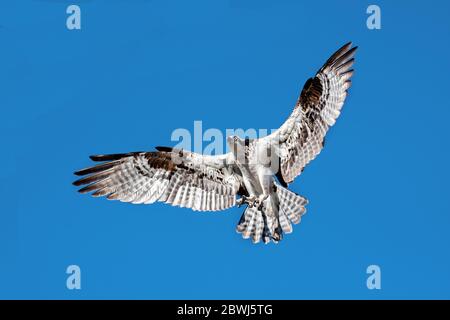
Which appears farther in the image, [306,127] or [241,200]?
[241,200]

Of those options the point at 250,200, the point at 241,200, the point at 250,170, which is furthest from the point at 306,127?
the point at 241,200

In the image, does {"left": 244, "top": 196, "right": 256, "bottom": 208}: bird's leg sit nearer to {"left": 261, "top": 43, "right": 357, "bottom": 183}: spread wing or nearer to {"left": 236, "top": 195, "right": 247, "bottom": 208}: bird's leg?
{"left": 236, "top": 195, "right": 247, "bottom": 208}: bird's leg

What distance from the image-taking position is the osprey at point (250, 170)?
12.9 metres

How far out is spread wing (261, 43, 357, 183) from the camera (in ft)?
42.4

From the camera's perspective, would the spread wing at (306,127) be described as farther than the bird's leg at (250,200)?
No

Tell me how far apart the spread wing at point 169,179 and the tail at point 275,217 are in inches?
23.0

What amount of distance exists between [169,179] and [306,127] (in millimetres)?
2732

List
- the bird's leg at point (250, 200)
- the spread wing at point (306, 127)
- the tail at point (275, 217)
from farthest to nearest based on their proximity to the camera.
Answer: the tail at point (275, 217) < the bird's leg at point (250, 200) < the spread wing at point (306, 127)

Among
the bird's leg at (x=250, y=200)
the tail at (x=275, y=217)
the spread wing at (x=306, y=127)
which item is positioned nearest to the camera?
the spread wing at (x=306, y=127)

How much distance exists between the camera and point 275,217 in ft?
44.0

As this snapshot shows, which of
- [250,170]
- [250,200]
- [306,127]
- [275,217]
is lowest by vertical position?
[275,217]

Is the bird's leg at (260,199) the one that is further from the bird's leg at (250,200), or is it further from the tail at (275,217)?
the tail at (275,217)

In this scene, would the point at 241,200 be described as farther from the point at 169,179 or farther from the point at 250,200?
the point at 169,179

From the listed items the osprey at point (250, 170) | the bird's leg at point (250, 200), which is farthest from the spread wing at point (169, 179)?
the bird's leg at point (250, 200)
